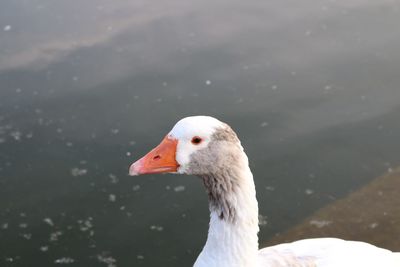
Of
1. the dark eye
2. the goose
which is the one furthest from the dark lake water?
the dark eye

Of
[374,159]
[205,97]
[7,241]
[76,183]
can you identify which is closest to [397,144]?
[374,159]

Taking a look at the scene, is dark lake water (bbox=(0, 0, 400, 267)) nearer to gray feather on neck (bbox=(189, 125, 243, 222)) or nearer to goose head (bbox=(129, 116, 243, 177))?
gray feather on neck (bbox=(189, 125, 243, 222))

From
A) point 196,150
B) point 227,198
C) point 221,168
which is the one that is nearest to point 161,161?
point 196,150

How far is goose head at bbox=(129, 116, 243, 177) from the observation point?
3.49 m

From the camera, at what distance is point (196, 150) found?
3539 mm

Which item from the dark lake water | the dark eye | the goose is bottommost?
the dark lake water

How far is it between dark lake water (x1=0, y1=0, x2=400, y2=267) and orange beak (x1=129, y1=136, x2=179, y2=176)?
2231 mm

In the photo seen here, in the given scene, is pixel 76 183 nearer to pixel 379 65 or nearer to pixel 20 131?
pixel 20 131

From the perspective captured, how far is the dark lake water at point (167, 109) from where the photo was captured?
19.7 ft

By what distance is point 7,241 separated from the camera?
19.5 feet

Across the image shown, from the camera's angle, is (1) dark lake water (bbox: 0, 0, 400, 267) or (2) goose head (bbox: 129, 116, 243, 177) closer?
(2) goose head (bbox: 129, 116, 243, 177)

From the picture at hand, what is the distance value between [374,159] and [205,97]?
2.14 metres

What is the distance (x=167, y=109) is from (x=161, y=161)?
3.82 m

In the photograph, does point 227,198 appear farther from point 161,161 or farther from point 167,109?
point 167,109
